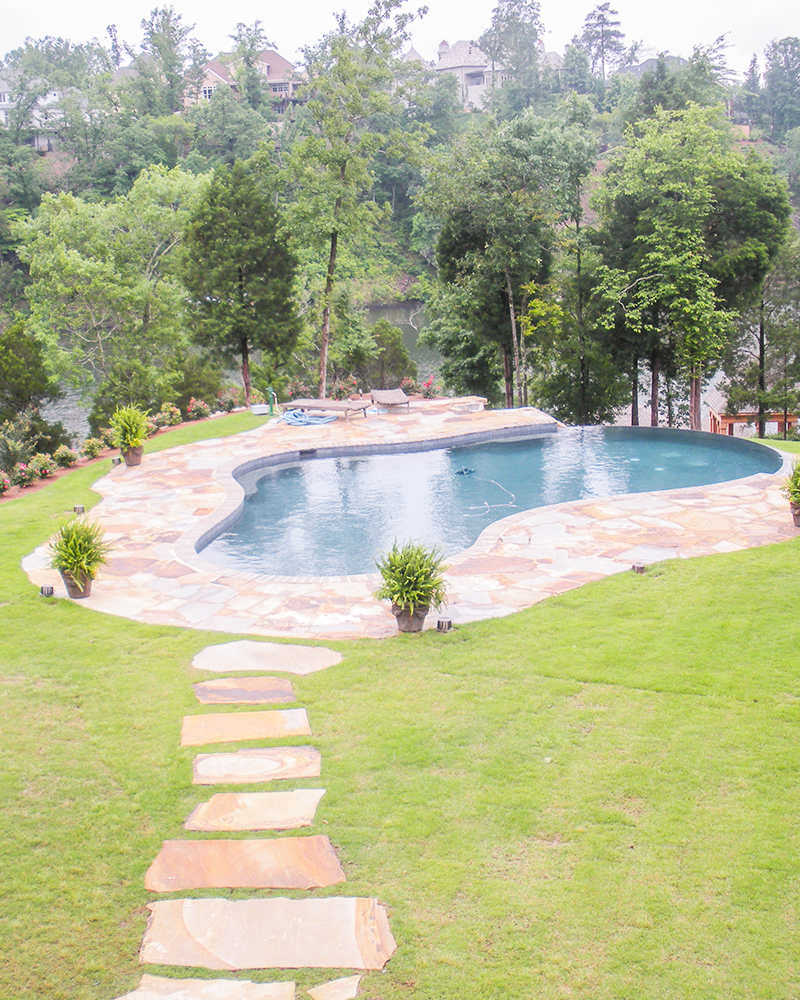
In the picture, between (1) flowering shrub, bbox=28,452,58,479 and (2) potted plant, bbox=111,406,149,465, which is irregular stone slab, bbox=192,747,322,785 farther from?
(1) flowering shrub, bbox=28,452,58,479

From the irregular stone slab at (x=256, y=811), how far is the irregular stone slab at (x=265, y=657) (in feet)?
4.97

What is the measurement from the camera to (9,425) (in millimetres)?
13867

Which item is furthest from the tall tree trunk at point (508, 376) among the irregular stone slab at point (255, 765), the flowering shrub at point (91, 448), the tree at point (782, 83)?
the tree at point (782, 83)

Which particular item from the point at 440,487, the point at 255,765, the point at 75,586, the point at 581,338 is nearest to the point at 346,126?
the point at 581,338

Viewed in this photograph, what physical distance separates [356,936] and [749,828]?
189cm

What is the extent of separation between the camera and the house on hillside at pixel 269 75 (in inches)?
2579

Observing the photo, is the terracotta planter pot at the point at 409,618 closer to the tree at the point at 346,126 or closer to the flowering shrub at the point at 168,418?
the flowering shrub at the point at 168,418

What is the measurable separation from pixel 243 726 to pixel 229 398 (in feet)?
50.6

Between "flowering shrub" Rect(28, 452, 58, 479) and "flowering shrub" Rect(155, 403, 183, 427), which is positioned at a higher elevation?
"flowering shrub" Rect(155, 403, 183, 427)

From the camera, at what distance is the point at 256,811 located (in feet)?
13.3

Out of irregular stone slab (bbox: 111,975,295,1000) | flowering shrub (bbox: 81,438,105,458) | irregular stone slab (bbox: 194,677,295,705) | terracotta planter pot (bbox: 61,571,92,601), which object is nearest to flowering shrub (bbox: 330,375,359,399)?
flowering shrub (bbox: 81,438,105,458)

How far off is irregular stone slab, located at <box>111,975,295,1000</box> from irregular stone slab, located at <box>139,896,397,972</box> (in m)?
0.08

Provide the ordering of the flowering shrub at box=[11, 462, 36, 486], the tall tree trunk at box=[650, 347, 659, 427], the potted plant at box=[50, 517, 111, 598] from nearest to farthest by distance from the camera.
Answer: the potted plant at box=[50, 517, 111, 598] → the flowering shrub at box=[11, 462, 36, 486] → the tall tree trunk at box=[650, 347, 659, 427]

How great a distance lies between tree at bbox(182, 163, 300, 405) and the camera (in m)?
20.1
